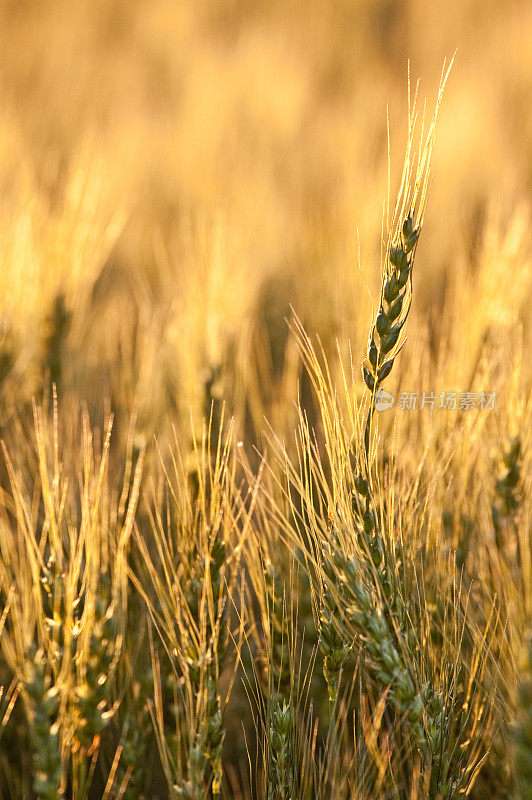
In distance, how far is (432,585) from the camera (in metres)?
1.42

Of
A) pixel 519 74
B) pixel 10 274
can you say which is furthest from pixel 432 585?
pixel 519 74

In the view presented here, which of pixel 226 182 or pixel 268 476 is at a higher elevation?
pixel 226 182

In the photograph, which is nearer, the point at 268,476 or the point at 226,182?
the point at 268,476

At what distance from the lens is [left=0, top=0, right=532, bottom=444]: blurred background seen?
7.13ft

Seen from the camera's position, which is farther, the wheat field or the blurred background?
the blurred background

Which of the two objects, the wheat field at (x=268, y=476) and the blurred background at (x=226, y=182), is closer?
the wheat field at (x=268, y=476)

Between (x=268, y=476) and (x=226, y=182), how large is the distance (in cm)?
354

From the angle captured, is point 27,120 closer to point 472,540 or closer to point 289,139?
point 289,139

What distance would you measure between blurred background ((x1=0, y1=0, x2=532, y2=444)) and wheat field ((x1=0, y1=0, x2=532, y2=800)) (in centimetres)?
2

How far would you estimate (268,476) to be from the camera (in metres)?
1.42

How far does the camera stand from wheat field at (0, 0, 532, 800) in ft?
3.76

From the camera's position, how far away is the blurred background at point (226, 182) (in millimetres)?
2174

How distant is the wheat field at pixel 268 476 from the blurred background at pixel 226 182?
2 centimetres

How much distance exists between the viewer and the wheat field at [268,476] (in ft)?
3.76
